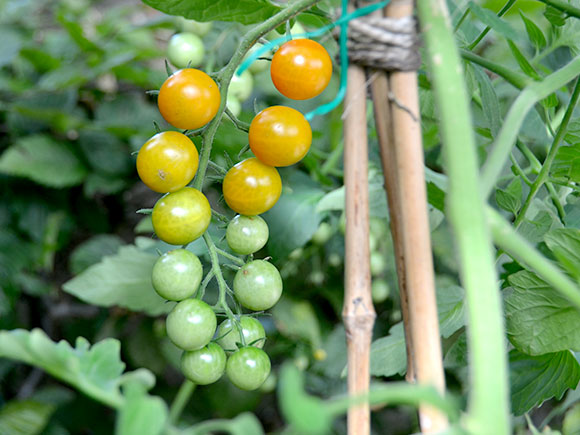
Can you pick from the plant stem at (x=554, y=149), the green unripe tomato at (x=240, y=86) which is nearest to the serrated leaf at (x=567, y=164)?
the plant stem at (x=554, y=149)

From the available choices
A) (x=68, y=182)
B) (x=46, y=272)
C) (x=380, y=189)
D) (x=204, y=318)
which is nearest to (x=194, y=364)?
(x=204, y=318)

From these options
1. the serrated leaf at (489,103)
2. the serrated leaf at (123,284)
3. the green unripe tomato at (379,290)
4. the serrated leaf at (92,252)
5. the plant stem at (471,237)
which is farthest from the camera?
the serrated leaf at (92,252)

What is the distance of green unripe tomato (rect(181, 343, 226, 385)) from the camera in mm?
341

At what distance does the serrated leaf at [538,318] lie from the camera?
1.26 feet

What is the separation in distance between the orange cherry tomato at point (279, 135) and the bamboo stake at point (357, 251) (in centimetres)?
4

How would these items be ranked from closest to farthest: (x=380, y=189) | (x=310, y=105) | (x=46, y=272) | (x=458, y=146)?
1. (x=458, y=146)
2. (x=380, y=189)
3. (x=310, y=105)
4. (x=46, y=272)

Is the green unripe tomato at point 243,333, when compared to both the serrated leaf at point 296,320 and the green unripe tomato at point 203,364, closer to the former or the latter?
the green unripe tomato at point 203,364

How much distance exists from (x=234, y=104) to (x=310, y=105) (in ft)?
0.88

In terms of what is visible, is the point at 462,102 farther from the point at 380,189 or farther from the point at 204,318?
the point at 380,189

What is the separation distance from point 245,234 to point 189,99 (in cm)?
9

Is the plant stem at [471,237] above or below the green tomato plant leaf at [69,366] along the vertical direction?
above

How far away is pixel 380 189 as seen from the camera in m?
0.56

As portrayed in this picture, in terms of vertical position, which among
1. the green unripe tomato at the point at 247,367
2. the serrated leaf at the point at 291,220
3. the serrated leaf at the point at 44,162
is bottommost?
the serrated leaf at the point at 44,162

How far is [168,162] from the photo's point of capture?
0.33 metres
